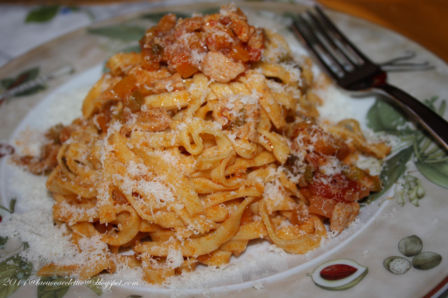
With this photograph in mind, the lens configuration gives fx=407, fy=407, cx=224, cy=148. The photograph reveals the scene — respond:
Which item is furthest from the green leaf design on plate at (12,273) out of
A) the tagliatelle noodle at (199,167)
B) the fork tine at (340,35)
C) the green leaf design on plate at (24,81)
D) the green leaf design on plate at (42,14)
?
the green leaf design on plate at (42,14)

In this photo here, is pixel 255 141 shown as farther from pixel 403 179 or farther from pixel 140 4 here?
pixel 140 4

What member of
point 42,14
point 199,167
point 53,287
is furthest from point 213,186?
point 42,14

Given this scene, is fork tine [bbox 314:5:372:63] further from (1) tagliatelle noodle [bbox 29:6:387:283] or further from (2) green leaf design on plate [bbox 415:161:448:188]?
(2) green leaf design on plate [bbox 415:161:448:188]

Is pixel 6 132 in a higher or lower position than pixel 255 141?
lower

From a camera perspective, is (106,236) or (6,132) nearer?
(106,236)

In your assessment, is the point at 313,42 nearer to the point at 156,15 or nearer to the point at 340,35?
the point at 340,35

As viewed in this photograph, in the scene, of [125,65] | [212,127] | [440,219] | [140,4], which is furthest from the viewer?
[140,4]

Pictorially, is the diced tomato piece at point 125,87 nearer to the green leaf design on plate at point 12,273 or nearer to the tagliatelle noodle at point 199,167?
the tagliatelle noodle at point 199,167

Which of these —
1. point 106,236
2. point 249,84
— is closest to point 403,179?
point 249,84
